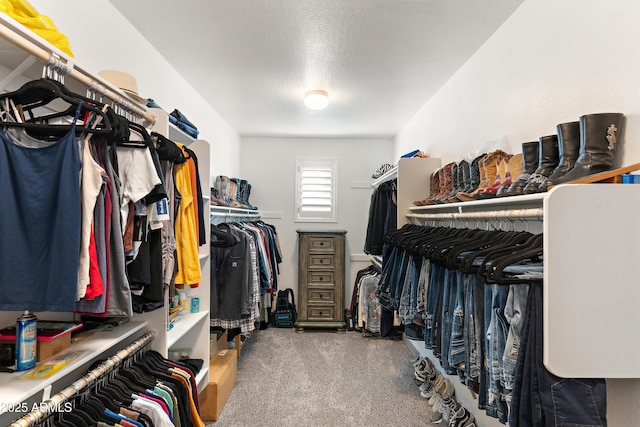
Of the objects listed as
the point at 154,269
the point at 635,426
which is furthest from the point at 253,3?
the point at 635,426

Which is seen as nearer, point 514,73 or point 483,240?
point 483,240

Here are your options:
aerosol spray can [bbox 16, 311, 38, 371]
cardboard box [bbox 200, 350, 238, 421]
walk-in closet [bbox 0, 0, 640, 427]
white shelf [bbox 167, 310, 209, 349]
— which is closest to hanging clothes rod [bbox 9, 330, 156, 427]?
walk-in closet [bbox 0, 0, 640, 427]

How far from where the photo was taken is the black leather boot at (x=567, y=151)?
1.26 meters

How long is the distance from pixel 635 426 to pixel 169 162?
6.69 ft

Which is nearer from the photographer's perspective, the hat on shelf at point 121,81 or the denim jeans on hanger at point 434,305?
the hat on shelf at point 121,81

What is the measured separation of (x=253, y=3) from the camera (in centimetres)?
182

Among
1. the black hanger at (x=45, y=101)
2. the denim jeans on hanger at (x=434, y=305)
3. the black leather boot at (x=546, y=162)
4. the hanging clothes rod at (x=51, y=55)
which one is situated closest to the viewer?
the hanging clothes rod at (x=51, y=55)

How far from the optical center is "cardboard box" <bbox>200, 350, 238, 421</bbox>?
239 cm

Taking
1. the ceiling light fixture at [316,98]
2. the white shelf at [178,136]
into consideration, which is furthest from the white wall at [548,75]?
the white shelf at [178,136]

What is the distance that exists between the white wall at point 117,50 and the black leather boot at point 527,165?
173 cm

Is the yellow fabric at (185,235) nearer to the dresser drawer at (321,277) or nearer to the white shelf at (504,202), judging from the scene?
the white shelf at (504,202)

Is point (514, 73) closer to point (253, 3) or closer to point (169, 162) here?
point (253, 3)

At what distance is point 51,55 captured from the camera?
41.9 inches

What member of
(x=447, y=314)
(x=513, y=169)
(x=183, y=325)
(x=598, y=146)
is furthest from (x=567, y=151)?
(x=183, y=325)
